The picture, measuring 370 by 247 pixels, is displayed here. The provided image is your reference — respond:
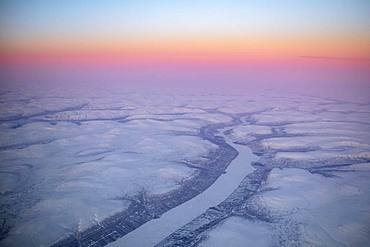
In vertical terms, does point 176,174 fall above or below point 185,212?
above

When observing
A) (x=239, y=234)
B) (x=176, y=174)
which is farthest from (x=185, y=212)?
(x=176, y=174)

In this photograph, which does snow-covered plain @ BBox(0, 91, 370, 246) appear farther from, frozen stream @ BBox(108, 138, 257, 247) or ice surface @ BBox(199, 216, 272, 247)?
frozen stream @ BBox(108, 138, 257, 247)

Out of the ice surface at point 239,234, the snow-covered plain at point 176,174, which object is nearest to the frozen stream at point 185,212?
the snow-covered plain at point 176,174

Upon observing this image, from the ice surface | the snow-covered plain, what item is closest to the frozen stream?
the snow-covered plain

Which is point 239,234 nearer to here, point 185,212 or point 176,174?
point 185,212

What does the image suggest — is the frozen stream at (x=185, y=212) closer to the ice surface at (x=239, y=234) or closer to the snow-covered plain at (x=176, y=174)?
the snow-covered plain at (x=176, y=174)

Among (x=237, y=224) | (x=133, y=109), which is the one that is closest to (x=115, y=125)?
(x=133, y=109)

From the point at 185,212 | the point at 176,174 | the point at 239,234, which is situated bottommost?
the point at 185,212
